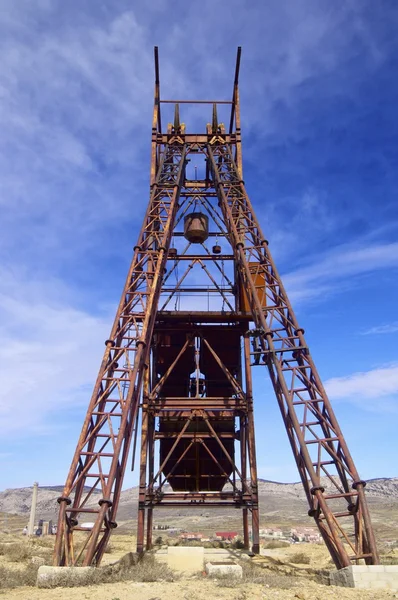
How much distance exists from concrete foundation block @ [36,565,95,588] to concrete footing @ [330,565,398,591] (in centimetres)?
515

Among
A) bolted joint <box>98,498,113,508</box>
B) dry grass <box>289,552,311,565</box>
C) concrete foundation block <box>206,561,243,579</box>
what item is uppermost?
bolted joint <box>98,498,113,508</box>

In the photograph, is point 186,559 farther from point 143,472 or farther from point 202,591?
point 202,591

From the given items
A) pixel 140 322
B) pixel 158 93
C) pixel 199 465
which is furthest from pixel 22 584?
pixel 158 93

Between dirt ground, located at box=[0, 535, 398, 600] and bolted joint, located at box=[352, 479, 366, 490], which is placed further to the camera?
bolted joint, located at box=[352, 479, 366, 490]

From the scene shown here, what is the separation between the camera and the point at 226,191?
62.6ft

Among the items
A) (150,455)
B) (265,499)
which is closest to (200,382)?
(150,455)

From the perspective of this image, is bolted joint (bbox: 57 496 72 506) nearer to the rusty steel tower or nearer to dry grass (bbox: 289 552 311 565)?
the rusty steel tower

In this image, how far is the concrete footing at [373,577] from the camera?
910 cm

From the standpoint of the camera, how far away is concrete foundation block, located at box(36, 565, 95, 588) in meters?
8.94

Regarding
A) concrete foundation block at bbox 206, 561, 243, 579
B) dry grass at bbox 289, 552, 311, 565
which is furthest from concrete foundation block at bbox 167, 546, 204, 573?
dry grass at bbox 289, 552, 311, 565

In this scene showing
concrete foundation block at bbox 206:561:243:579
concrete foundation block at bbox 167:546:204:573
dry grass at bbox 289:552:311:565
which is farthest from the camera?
→ dry grass at bbox 289:552:311:565

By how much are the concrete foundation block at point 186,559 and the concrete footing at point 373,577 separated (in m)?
4.42

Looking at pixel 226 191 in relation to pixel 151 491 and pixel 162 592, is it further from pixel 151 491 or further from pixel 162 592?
pixel 162 592

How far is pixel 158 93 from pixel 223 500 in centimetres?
1811
